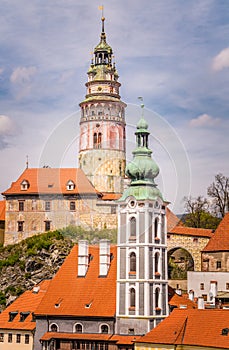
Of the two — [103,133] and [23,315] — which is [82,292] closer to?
[23,315]

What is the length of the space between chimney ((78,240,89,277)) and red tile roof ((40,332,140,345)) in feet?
14.4

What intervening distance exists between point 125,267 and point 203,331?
8.41 metres

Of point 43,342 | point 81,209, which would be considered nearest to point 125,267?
point 43,342

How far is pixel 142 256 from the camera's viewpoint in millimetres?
50656

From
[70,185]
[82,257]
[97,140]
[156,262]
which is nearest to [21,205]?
[70,185]

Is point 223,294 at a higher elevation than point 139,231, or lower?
lower

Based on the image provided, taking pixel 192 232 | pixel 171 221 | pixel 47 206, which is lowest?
pixel 192 232

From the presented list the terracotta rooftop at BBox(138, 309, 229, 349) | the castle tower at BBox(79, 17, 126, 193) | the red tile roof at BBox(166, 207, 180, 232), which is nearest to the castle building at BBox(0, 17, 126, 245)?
the castle tower at BBox(79, 17, 126, 193)

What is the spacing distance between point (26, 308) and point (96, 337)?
7.54 m

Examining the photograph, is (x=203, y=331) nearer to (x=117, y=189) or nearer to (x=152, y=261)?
(x=152, y=261)

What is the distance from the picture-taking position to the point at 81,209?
2980 inches

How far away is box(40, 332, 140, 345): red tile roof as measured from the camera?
4866cm

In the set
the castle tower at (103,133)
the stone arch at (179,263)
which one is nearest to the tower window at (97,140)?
the castle tower at (103,133)

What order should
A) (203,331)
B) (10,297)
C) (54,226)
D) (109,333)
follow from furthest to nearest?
(54,226), (10,297), (109,333), (203,331)
